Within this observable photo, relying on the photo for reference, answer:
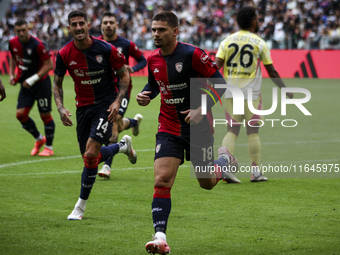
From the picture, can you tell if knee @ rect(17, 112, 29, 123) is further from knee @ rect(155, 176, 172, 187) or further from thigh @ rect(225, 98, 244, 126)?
knee @ rect(155, 176, 172, 187)

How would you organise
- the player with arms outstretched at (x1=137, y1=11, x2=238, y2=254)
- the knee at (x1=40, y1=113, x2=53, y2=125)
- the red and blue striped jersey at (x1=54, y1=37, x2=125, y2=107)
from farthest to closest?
the knee at (x1=40, y1=113, x2=53, y2=125) < the red and blue striped jersey at (x1=54, y1=37, x2=125, y2=107) < the player with arms outstretched at (x1=137, y1=11, x2=238, y2=254)

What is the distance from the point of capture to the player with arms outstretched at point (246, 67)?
7.43 metres

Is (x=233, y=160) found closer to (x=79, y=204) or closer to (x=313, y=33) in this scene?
(x=79, y=204)

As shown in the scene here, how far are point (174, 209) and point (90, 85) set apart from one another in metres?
1.79

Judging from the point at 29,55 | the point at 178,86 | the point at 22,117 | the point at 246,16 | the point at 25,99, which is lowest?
the point at 22,117

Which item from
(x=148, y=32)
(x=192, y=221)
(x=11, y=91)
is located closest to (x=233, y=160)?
(x=192, y=221)

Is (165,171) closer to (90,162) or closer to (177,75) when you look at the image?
(177,75)

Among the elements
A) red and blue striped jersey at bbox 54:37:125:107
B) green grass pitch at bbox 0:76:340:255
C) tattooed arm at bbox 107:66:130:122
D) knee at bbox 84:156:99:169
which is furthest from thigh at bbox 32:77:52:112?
knee at bbox 84:156:99:169

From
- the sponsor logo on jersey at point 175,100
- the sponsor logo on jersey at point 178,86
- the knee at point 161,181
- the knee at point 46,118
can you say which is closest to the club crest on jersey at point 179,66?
the sponsor logo on jersey at point 178,86

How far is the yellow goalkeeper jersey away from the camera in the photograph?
7430mm

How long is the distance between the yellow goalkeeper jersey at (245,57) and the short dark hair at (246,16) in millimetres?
106

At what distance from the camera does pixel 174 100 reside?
4.89 metres

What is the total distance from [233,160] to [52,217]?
2.22m

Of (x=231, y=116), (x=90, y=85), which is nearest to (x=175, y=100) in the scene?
(x=90, y=85)
